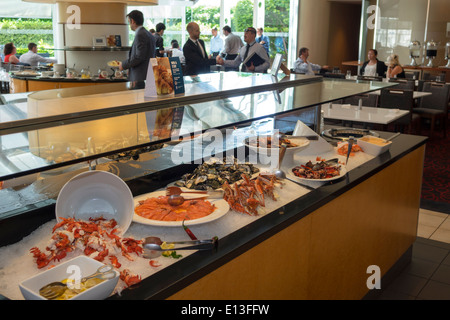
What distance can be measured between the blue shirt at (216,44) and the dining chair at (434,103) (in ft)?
25.9

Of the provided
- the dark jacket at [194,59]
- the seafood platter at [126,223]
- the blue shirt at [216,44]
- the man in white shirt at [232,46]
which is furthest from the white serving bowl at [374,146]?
the blue shirt at [216,44]

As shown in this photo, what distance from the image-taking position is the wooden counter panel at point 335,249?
1.75m

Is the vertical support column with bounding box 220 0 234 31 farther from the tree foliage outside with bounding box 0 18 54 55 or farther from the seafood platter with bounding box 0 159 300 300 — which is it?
the seafood platter with bounding box 0 159 300 300

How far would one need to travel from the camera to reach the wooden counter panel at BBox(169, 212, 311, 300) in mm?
1608

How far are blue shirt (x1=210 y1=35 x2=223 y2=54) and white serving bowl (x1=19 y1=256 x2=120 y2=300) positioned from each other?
13705 mm

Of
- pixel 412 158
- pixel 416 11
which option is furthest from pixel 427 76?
pixel 412 158

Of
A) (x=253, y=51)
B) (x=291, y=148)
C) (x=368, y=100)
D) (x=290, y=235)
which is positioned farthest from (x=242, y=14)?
(x=290, y=235)

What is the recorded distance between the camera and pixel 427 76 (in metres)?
9.69

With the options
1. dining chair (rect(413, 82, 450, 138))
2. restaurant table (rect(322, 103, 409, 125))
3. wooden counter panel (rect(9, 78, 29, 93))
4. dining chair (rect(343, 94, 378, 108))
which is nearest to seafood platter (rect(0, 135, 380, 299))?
restaurant table (rect(322, 103, 409, 125))

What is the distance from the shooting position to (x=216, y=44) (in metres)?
14.7

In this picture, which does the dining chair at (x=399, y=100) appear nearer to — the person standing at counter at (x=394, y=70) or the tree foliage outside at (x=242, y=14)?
the person standing at counter at (x=394, y=70)

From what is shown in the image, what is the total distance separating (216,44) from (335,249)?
1285 centimetres
